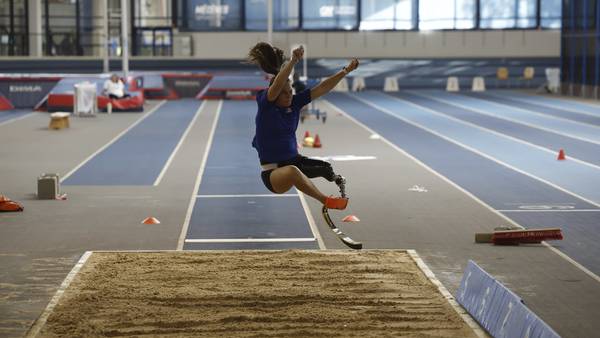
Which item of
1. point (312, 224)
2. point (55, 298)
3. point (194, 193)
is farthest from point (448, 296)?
point (194, 193)

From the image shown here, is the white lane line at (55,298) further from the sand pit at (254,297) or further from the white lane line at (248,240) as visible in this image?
the white lane line at (248,240)

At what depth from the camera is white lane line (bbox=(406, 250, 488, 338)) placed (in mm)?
8617

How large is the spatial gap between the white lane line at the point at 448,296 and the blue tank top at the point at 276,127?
5.77 feet

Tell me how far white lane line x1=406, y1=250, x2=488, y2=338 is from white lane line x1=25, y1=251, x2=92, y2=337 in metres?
3.27

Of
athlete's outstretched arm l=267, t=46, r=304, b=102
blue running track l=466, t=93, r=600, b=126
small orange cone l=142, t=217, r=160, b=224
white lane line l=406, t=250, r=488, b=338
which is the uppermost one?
athlete's outstretched arm l=267, t=46, r=304, b=102

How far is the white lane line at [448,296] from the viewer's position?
862cm

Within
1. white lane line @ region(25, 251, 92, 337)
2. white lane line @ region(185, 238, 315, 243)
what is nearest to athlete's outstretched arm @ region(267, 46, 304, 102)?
white lane line @ region(25, 251, 92, 337)

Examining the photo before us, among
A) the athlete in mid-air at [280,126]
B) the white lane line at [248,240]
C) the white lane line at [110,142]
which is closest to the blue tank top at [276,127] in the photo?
the athlete in mid-air at [280,126]

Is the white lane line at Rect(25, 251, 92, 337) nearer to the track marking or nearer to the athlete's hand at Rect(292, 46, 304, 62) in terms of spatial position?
the track marking

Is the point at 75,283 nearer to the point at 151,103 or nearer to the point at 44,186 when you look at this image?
the point at 44,186

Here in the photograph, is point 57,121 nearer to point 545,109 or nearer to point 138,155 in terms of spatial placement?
point 138,155

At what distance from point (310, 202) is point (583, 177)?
5.77 meters

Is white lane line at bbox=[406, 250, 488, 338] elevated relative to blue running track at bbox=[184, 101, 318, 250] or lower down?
elevated

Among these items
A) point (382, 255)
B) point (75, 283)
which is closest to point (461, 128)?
point (382, 255)
